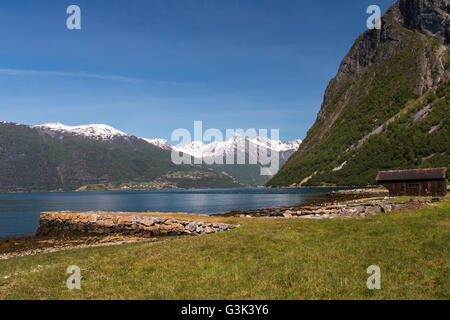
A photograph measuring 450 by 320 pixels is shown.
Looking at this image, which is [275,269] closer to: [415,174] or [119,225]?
[119,225]

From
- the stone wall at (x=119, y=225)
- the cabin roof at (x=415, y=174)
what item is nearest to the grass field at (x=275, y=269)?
the stone wall at (x=119, y=225)

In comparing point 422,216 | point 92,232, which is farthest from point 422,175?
point 92,232

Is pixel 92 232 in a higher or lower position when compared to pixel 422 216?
lower

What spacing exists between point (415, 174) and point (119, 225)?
58.6m

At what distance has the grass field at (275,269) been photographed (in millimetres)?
11070

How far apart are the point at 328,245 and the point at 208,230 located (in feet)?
64.3

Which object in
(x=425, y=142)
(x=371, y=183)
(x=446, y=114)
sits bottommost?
(x=371, y=183)

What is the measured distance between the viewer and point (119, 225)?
45.4 metres

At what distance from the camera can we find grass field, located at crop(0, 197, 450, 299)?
11.1 m

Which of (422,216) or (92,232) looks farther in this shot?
(92,232)

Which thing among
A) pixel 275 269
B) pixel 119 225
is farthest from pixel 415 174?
pixel 275 269

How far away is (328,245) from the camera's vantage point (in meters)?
16.7
